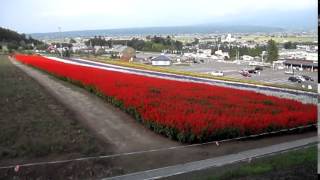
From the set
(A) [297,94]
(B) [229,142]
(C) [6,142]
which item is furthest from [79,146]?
(A) [297,94]

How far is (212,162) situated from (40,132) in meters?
5.56

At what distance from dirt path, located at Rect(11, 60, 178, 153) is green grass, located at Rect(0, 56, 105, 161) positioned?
A: 17.8 inches

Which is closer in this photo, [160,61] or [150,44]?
[160,61]

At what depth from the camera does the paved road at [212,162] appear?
32.7 ft

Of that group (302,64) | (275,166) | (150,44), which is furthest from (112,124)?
(150,44)

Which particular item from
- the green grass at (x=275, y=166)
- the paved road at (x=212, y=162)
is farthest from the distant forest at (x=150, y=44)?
the green grass at (x=275, y=166)

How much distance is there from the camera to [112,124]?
51.6ft

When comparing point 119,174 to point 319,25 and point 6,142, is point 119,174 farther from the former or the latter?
point 319,25

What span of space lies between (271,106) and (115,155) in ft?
24.3

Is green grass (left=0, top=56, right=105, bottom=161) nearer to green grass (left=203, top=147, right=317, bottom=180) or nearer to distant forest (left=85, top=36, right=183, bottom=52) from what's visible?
green grass (left=203, top=147, right=317, bottom=180)

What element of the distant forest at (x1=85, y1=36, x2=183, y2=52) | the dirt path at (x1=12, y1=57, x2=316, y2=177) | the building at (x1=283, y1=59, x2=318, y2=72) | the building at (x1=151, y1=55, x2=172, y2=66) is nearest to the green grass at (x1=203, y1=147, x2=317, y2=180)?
the dirt path at (x1=12, y1=57, x2=316, y2=177)

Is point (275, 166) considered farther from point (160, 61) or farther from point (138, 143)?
point (160, 61)

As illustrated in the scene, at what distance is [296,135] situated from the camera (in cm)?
1424

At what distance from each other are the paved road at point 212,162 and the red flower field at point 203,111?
1.43 m
